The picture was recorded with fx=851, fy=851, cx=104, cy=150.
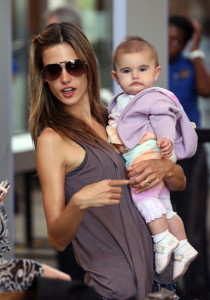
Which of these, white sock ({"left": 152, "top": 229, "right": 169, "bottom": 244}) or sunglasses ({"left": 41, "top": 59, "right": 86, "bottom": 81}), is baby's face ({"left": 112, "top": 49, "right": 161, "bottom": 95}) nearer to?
sunglasses ({"left": 41, "top": 59, "right": 86, "bottom": 81})

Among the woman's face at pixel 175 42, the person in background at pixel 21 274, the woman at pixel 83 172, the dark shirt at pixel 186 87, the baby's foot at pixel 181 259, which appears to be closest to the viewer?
the person in background at pixel 21 274

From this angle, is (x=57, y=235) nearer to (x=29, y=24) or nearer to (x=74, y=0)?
(x=74, y=0)

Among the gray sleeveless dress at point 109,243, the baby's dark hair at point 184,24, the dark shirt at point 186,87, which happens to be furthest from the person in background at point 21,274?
the baby's dark hair at point 184,24

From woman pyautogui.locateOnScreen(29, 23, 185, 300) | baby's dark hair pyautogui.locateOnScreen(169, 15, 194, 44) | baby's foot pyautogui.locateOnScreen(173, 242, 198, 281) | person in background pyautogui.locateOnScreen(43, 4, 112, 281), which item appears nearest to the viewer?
woman pyautogui.locateOnScreen(29, 23, 185, 300)

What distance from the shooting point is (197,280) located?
16.4 ft

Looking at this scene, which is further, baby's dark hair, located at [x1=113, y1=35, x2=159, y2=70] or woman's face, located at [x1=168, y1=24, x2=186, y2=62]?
woman's face, located at [x1=168, y1=24, x2=186, y2=62]

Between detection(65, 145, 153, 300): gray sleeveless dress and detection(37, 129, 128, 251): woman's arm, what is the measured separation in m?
0.08

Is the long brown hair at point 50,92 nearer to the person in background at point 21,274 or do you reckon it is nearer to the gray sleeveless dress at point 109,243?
the gray sleeveless dress at point 109,243

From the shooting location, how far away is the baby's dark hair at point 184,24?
7.13 meters

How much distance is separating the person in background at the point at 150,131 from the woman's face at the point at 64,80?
0.63ft

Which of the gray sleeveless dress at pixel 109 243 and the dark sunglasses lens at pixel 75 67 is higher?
the dark sunglasses lens at pixel 75 67

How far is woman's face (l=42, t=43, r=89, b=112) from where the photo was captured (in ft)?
Answer: 9.81

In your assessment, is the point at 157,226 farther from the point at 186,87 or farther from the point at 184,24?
the point at 184,24

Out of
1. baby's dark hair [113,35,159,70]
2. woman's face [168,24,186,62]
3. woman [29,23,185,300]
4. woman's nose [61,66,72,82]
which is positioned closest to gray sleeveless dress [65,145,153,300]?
woman [29,23,185,300]
